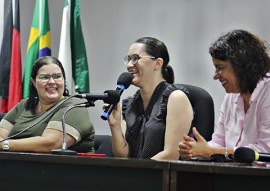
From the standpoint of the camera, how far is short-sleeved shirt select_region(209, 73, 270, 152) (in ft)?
8.14

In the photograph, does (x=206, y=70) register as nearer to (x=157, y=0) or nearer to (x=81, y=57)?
(x=157, y=0)

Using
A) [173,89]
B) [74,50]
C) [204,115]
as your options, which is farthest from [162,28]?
[204,115]

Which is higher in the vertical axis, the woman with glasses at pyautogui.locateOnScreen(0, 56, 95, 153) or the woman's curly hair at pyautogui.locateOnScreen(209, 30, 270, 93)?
the woman's curly hair at pyautogui.locateOnScreen(209, 30, 270, 93)

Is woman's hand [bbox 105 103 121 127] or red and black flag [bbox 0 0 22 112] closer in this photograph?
woman's hand [bbox 105 103 121 127]

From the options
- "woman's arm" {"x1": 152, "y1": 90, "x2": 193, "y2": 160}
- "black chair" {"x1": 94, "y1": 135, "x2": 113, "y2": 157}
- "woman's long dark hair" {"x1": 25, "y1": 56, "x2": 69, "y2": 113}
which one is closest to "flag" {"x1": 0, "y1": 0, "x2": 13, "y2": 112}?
"woman's long dark hair" {"x1": 25, "y1": 56, "x2": 69, "y2": 113}

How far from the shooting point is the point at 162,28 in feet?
13.4

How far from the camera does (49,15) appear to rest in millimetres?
4473

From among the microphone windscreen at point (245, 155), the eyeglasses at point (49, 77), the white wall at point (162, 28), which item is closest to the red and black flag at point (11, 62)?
the white wall at point (162, 28)

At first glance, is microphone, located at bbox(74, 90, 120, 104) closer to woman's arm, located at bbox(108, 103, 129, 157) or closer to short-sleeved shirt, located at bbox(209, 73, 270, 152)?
woman's arm, located at bbox(108, 103, 129, 157)

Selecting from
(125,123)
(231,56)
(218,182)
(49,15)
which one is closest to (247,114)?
(231,56)

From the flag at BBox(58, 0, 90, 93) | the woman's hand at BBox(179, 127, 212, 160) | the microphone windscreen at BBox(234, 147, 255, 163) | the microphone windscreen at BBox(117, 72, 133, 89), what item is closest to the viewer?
the microphone windscreen at BBox(234, 147, 255, 163)

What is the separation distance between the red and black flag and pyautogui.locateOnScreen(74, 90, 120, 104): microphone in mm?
1980

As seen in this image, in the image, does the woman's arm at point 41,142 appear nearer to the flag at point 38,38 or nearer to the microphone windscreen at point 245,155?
the flag at point 38,38

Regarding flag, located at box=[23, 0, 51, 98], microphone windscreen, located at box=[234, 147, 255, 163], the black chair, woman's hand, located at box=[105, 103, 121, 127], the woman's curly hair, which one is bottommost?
the black chair
